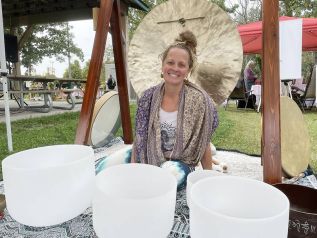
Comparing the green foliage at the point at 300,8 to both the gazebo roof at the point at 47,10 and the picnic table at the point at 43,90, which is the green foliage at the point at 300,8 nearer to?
the gazebo roof at the point at 47,10

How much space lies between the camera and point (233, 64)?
2.00 meters

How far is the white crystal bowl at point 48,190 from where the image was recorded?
1.56 feet

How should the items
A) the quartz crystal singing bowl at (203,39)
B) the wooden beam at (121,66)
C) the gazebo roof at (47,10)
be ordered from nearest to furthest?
the wooden beam at (121,66) < the quartz crystal singing bowl at (203,39) < the gazebo roof at (47,10)

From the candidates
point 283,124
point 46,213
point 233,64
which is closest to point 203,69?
point 233,64

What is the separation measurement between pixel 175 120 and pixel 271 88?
2.39ft

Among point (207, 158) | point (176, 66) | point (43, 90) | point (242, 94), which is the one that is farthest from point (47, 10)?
point (207, 158)

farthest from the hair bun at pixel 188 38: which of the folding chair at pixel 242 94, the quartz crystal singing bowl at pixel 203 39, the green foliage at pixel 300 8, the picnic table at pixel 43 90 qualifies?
the green foliage at pixel 300 8

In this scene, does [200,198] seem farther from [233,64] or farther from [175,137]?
[233,64]

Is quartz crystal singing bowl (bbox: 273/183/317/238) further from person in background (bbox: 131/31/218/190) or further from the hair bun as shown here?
the hair bun

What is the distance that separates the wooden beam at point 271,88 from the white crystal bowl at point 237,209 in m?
0.30

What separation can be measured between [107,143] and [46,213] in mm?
2178

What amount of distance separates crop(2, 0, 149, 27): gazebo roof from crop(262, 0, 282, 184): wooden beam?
243 inches

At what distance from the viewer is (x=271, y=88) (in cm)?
79

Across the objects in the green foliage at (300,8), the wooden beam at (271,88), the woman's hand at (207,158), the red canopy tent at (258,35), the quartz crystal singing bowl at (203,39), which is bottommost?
the woman's hand at (207,158)
